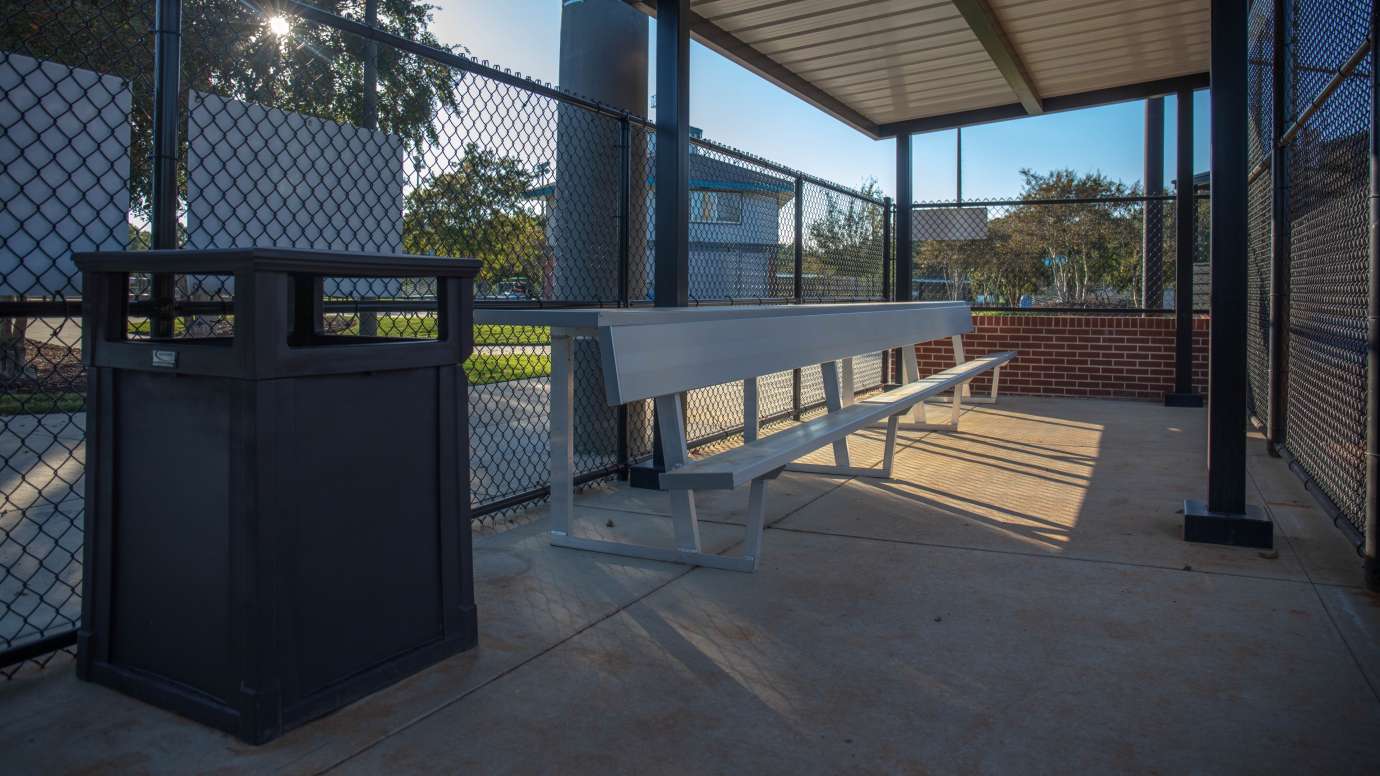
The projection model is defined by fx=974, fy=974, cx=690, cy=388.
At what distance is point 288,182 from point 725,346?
6.09ft

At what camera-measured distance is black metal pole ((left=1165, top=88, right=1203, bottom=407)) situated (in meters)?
9.64

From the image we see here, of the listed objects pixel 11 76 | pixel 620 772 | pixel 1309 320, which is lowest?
pixel 620 772

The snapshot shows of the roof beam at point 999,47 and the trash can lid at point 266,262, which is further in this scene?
the roof beam at point 999,47

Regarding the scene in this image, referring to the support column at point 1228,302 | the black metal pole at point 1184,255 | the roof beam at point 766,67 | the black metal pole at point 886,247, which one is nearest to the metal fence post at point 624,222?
the roof beam at point 766,67

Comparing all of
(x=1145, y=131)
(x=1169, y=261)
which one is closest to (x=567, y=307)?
(x=1169, y=261)

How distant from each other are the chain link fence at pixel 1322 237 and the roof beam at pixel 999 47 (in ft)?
5.86

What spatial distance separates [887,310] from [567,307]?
2156 mm

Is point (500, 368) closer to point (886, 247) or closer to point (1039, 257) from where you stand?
point (886, 247)

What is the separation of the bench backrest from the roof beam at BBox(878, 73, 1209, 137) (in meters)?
4.53

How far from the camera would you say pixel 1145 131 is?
1298cm

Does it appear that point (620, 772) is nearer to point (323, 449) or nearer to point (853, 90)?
point (323, 449)

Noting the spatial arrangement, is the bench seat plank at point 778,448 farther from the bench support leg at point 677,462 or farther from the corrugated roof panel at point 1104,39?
the corrugated roof panel at point 1104,39

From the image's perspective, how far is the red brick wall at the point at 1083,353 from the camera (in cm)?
1045

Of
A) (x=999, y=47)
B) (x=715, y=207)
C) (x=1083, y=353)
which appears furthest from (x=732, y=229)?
(x=1083, y=353)
